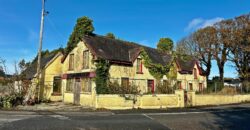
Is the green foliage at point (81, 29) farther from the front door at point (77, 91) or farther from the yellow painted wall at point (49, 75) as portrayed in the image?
the front door at point (77, 91)

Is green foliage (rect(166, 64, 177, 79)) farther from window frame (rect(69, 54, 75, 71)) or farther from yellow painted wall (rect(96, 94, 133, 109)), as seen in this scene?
window frame (rect(69, 54, 75, 71))

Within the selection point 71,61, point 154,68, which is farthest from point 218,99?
point 71,61

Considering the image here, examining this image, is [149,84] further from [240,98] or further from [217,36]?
[217,36]

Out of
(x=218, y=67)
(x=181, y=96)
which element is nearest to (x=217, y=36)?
(x=218, y=67)

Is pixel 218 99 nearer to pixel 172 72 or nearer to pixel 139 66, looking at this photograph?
pixel 172 72

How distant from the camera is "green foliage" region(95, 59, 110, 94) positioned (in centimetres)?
2119

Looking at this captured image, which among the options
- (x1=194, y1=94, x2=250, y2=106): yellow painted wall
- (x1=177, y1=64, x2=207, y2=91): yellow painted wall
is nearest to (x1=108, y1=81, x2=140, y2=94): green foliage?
(x1=194, y1=94, x2=250, y2=106): yellow painted wall

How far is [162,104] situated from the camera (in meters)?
20.8

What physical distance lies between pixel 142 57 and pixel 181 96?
23.8 ft

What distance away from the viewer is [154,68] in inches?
1078

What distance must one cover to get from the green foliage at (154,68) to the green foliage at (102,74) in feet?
17.8

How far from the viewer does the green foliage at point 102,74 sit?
21188mm

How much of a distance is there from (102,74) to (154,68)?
7.34 metres

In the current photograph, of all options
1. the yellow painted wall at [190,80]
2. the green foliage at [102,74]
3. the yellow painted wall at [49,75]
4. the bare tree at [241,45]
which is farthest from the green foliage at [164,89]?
the bare tree at [241,45]
